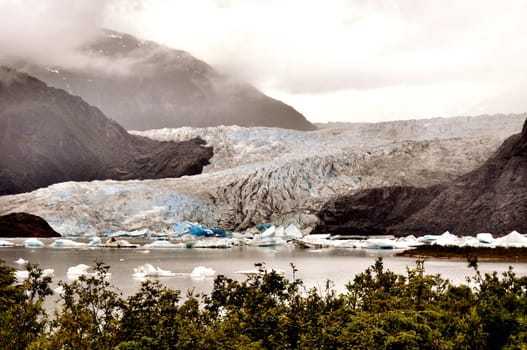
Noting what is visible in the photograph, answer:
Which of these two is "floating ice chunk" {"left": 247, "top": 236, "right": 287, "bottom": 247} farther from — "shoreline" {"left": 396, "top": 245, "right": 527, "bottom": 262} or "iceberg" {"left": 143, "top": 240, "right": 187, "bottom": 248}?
"shoreline" {"left": 396, "top": 245, "right": 527, "bottom": 262}

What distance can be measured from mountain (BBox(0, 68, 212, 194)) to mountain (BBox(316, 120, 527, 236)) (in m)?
28.7

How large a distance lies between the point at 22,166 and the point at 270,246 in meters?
49.3

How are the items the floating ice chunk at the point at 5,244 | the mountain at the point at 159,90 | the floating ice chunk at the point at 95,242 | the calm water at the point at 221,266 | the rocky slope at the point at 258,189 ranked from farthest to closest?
the mountain at the point at 159,90 < the rocky slope at the point at 258,189 < the floating ice chunk at the point at 5,244 < the floating ice chunk at the point at 95,242 < the calm water at the point at 221,266

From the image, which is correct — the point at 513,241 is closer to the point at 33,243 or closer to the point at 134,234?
the point at 134,234

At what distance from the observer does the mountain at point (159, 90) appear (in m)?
137

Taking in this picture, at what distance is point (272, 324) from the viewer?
756 centimetres

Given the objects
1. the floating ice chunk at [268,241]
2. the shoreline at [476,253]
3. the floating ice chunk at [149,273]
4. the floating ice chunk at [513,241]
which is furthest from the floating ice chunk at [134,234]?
the floating ice chunk at [149,273]

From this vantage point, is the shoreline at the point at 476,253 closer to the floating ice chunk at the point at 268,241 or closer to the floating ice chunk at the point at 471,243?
the floating ice chunk at the point at 471,243

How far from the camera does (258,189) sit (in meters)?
54.8

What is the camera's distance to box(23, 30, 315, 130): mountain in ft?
451

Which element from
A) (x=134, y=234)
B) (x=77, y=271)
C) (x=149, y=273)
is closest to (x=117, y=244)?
(x=134, y=234)

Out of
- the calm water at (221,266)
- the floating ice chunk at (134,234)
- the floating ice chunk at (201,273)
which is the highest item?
the floating ice chunk at (134,234)

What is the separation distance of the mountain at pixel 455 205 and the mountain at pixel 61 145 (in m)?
28.7

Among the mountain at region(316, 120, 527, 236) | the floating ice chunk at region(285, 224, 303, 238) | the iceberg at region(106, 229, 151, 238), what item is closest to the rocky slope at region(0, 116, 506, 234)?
the iceberg at region(106, 229, 151, 238)
